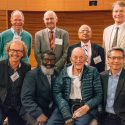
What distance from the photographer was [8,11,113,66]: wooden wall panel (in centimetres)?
777

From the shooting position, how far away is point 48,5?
305 inches

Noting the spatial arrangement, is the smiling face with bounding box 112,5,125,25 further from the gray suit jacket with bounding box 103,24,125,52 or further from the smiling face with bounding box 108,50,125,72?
the smiling face with bounding box 108,50,125,72

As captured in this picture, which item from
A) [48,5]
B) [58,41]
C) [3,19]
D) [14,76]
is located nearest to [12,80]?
[14,76]

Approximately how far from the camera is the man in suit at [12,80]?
3.62m

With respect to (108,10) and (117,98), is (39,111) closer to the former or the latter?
(117,98)

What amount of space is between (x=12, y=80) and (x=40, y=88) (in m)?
0.35

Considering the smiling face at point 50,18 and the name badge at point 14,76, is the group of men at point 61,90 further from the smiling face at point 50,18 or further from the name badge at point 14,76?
the smiling face at point 50,18

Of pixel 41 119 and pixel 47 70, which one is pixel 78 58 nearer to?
pixel 47 70

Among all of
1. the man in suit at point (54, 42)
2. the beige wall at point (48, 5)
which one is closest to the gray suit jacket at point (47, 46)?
the man in suit at point (54, 42)

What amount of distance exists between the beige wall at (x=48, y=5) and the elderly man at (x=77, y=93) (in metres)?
4.25

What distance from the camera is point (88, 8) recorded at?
7.64 m

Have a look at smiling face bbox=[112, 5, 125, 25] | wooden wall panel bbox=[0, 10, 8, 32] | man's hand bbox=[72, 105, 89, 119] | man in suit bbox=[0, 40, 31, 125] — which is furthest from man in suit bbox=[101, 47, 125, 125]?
wooden wall panel bbox=[0, 10, 8, 32]

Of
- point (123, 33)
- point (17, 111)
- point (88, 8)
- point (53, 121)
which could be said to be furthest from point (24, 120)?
point (88, 8)

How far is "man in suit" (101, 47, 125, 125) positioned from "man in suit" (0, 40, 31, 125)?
1004mm
